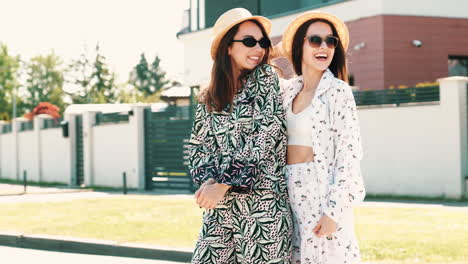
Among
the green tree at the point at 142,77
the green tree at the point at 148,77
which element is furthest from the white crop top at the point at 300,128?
the green tree at the point at 142,77

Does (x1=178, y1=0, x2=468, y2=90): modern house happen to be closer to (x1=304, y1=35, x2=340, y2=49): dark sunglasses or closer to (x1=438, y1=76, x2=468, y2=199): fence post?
(x1=438, y1=76, x2=468, y2=199): fence post

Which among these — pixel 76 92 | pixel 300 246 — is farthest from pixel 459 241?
pixel 76 92

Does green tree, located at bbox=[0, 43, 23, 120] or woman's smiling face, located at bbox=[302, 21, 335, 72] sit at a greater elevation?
green tree, located at bbox=[0, 43, 23, 120]

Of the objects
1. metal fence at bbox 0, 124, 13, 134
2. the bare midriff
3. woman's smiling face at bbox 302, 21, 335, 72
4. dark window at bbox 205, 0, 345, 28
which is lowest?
the bare midriff

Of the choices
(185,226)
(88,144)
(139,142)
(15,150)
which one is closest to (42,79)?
(15,150)

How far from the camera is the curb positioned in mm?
8711

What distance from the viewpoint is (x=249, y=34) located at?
402cm

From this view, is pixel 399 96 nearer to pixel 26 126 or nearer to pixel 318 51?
pixel 318 51

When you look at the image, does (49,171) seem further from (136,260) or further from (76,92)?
(76,92)

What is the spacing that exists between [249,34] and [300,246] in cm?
118

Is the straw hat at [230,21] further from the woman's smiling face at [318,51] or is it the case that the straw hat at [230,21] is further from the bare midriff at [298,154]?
the bare midriff at [298,154]

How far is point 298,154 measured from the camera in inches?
154

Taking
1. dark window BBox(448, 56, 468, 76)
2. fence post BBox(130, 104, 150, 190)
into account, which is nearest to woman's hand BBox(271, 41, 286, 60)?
dark window BBox(448, 56, 468, 76)

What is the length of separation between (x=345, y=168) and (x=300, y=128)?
1.12 feet
